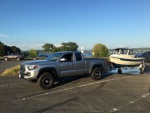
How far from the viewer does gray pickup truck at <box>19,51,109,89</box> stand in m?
10.9

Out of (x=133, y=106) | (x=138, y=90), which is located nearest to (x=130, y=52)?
(x=138, y=90)

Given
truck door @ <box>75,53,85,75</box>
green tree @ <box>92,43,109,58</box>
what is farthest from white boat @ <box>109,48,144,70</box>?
green tree @ <box>92,43,109,58</box>

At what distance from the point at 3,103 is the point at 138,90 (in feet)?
20.6

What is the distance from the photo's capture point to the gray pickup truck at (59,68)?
1091 centimetres

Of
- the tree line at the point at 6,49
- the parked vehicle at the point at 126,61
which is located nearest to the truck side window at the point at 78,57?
the parked vehicle at the point at 126,61

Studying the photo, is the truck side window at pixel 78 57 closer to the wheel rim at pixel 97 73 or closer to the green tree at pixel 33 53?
the wheel rim at pixel 97 73

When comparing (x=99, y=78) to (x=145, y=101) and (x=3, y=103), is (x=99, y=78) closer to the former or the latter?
(x=145, y=101)

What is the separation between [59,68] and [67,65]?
614mm

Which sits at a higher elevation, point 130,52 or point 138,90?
point 130,52

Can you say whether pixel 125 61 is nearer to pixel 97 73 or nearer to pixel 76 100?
pixel 97 73

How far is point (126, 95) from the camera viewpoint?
31.2 feet

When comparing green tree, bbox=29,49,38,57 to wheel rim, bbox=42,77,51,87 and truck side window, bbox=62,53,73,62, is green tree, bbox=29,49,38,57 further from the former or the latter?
wheel rim, bbox=42,77,51,87

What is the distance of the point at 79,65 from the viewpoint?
1280 cm

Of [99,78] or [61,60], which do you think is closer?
[61,60]
